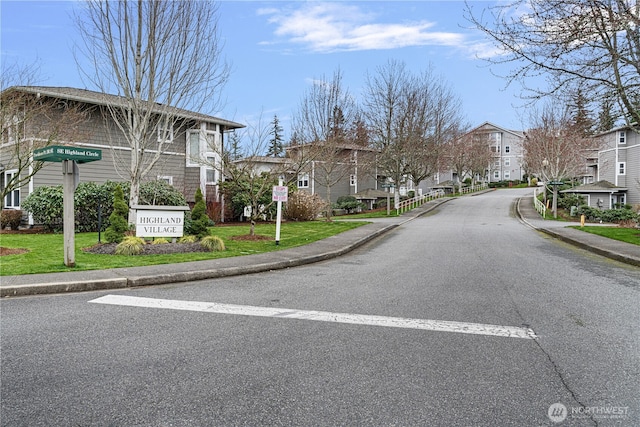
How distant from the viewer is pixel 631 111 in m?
13.7

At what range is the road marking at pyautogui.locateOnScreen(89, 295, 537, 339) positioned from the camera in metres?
5.49

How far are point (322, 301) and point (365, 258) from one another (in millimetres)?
5907

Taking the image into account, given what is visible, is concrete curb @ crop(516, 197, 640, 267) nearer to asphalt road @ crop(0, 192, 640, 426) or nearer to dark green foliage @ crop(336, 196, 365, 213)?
asphalt road @ crop(0, 192, 640, 426)

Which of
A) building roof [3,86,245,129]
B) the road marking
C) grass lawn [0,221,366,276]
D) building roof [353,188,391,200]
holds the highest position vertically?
building roof [3,86,245,129]

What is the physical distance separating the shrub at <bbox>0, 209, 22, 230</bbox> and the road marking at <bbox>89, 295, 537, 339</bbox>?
16.0m

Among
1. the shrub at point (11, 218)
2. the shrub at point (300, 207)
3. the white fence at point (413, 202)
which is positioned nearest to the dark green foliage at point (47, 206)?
the shrub at point (11, 218)

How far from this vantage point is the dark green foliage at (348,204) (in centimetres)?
4269

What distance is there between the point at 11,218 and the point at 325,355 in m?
20.5

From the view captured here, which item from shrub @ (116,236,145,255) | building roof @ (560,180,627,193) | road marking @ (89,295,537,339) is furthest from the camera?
building roof @ (560,180,627,193)

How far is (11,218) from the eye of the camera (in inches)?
781

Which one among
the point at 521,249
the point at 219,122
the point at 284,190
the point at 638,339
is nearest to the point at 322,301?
the point at 638,339

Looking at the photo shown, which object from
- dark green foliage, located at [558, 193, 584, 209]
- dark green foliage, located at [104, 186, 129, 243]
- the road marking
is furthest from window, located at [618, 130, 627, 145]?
the road marking

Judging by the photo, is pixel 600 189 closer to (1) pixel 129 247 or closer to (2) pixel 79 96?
(2) pixel 79 96

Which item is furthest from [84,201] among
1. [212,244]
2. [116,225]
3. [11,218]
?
[212,244]
